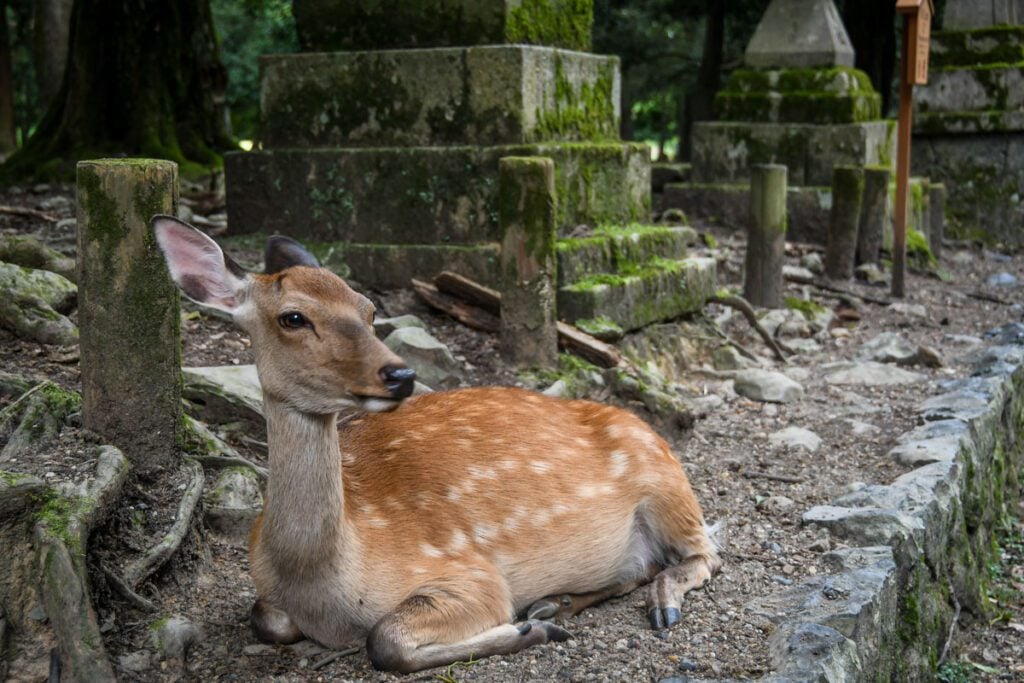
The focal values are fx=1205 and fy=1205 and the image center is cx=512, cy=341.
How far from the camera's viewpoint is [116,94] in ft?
33.9

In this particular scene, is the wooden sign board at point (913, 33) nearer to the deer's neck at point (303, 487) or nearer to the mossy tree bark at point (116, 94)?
the mossy tree bark at point (116, 94)

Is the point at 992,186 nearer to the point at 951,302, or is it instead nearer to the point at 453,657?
the point at 951,302

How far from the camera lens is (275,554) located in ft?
11.4

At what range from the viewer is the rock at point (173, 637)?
3549 millimetres

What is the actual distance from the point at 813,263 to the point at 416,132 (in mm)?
5235

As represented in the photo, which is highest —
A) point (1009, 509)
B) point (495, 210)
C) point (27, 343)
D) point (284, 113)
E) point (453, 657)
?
point (284, 113)

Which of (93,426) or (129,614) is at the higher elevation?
(93,426)

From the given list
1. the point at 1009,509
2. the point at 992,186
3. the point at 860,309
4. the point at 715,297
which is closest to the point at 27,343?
the point at 715,297

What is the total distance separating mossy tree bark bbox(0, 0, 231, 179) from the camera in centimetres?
1012

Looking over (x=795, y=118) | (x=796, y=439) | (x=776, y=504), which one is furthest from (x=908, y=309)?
(x=776, y=504)

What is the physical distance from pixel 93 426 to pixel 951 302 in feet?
27.9

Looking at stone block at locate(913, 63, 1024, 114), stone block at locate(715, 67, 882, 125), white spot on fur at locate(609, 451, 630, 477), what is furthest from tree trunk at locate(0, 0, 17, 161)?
white spot on fur at locate(609, 451, 630, 477)

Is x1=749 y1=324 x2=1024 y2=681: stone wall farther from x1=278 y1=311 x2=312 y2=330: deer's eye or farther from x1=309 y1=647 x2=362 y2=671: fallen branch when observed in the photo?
x1=278 y1=311 x2=312 y2=330: deer's eye

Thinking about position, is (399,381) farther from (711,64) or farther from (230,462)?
(711,64)
